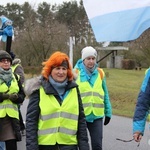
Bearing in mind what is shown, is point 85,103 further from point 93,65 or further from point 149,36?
point 149,36

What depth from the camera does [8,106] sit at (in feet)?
17.2

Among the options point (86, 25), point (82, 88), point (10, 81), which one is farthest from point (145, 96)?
point (86, 25)

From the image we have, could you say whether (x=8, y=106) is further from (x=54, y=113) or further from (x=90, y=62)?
(x=54, y=113)

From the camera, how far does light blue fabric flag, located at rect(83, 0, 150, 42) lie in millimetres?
3498

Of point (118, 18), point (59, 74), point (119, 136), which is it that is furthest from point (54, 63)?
point (119, 136)

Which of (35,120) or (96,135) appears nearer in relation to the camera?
(35,120)

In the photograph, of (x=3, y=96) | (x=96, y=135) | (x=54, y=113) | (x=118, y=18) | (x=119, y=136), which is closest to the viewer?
(x=54, y=113)

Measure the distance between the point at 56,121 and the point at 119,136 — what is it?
4.49 meters

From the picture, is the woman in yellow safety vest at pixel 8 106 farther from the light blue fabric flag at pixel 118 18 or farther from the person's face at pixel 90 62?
the light blue fabric flag at pixel 118 18

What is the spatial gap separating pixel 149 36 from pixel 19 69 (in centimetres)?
1621

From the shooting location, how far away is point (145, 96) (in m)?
3.81

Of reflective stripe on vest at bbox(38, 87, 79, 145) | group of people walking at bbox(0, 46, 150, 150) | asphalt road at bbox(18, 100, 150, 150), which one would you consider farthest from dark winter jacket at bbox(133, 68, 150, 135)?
asphalt road at bbox(18, 100, 150, 150)

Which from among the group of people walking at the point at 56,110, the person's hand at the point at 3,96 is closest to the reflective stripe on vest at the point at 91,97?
the person's hand at the point at 3,96

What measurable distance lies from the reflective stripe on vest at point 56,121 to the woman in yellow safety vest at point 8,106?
1668 mm
